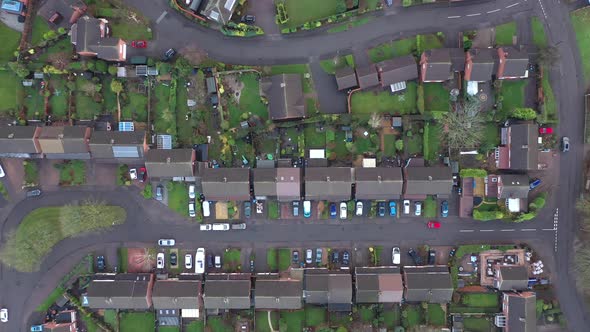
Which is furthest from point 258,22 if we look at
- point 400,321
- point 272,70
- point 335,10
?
point 400,321

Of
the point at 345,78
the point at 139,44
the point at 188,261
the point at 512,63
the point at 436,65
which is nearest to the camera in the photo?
the point at 512,63

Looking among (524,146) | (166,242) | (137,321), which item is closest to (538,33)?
(524,146)

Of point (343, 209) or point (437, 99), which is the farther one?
point (437, 99)

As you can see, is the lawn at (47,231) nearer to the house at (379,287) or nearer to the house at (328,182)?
the house at (328,182)

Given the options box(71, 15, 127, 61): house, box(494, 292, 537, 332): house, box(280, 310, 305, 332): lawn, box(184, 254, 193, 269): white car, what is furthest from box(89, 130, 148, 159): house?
box(494, 292, 537, 332): house

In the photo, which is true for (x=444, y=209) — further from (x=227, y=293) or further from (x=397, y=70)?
(x=227, y=293)

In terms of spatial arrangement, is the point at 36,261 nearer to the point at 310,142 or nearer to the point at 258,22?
the point at 310,142

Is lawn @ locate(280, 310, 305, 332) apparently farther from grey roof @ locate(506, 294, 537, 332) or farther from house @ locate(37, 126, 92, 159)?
house @ locate(37, 126, 92, 159)
